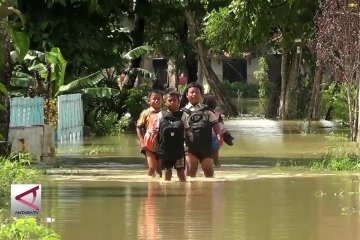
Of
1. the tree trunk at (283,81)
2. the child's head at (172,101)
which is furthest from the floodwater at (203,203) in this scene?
the tree trunk at (283,81)

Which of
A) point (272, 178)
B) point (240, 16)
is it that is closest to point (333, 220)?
point (272, 178)

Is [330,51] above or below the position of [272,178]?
above

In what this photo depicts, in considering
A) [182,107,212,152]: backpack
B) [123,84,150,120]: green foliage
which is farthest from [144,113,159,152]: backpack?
[123,84,150,120]: green foliage

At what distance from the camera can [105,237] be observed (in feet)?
29.2

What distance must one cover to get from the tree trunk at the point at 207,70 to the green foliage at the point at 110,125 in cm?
697

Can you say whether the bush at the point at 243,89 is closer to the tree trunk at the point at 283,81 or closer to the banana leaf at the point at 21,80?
the tree trunk at the point at 283,81

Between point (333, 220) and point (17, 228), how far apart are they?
3673 millimetres

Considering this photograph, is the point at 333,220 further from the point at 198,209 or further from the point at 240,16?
the point at 240,16

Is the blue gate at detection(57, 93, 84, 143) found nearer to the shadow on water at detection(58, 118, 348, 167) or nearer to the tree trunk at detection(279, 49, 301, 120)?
the shadow on water at detection(58, 118, 348, 167)

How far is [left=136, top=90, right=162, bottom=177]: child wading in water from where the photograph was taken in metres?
14.6

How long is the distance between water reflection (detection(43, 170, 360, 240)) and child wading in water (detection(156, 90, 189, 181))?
31cm

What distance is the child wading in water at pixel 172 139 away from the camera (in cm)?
1380

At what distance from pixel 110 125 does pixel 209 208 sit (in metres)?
18.3

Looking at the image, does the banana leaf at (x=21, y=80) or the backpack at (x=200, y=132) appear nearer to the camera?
the backpack at (x=200, y=132)
